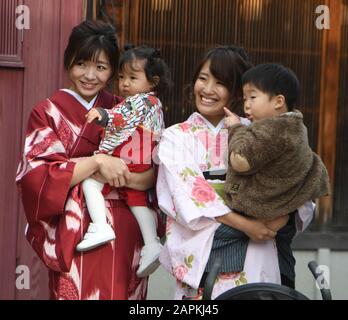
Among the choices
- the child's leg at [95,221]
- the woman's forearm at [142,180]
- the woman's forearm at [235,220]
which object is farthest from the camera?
the woman's forearm at [142,180]

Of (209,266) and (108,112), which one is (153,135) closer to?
(108,112)

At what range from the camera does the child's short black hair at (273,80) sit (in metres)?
3.62

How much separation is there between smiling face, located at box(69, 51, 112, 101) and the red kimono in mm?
70

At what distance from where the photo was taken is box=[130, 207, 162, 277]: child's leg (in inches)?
152

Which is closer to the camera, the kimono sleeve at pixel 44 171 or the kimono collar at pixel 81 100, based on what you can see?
the kimono sleeve at pixel 44 171

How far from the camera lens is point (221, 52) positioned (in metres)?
3.83

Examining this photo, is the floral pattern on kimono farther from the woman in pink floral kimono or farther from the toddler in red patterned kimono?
the woman in pink floral kimono

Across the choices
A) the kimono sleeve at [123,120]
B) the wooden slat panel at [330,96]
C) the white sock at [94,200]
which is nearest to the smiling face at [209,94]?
the kimono sleeve at [123,120]

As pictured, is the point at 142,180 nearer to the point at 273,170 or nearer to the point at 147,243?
the point at 147,243

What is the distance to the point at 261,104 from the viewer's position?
3619mm

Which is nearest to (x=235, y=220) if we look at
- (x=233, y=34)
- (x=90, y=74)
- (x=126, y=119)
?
(x=126, y=119)

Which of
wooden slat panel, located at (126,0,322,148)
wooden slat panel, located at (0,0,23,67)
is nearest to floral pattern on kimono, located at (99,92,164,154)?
wooden slat panel, located at (0,0,23,67)

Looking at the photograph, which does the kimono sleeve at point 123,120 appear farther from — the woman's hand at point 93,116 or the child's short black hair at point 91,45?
the child's short black hair at point 91,45

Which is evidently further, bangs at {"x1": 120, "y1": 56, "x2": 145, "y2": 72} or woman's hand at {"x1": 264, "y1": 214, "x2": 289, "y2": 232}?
bangs at {"x1": 120, "y1": 56, "x2": 145, "y2": 72}
